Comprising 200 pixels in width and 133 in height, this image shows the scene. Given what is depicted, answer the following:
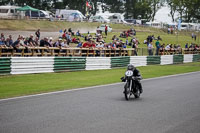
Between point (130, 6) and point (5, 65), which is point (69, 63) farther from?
point (130, 6)

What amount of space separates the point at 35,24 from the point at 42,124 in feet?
143

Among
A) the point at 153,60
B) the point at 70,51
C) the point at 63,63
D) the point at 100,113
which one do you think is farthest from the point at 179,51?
the point at 100,113

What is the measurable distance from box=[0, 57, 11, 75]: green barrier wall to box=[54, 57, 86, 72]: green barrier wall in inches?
135

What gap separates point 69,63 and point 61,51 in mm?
994

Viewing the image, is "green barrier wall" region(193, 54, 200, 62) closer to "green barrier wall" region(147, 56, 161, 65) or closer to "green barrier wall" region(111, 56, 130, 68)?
"green barrier wall" region(147, 56, 161, 65)

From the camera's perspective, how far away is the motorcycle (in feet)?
39.5

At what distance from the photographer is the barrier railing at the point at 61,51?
20.2 meters

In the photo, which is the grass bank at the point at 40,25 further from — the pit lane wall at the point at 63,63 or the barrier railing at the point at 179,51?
the pit lane wall at the point at 63,63

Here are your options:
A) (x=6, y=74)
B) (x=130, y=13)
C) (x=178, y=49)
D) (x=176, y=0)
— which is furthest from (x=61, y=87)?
(x=130, y=13)

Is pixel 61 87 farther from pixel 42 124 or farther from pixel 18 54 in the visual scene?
pixel 42 124

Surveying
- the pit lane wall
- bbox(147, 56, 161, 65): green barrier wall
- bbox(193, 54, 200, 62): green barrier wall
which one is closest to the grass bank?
bbox(147, 56, 161, 65): green barrier wall

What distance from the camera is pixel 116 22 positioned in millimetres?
69438

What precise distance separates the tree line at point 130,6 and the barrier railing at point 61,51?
6447cm

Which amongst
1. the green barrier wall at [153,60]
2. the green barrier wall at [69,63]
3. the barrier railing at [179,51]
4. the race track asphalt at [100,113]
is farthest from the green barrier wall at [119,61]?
the race track asphalt at [100,113]
